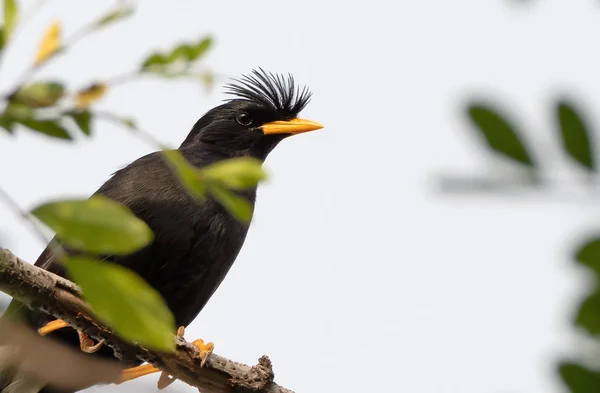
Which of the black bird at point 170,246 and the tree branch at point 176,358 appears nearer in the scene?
the tree branch at point 176,358

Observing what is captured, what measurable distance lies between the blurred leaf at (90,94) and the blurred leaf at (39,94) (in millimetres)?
78

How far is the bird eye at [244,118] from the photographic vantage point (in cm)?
571

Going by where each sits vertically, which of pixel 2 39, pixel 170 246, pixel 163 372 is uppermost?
pixel 170 246

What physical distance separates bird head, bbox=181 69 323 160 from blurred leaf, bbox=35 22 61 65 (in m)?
4.26

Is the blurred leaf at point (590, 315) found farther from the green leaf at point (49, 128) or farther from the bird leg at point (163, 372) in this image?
the bird leg at point (163, 372)

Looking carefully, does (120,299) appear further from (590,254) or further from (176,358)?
(176,358)

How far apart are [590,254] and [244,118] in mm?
5155

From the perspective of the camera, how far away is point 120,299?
81 cm

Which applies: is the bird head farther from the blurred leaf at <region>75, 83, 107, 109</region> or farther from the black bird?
the blurred leaf at <region>75, 83, 107, 109</region>

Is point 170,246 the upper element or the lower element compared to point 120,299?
upper

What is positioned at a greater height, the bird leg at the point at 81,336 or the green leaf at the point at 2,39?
the bird leg at the point at 81,336

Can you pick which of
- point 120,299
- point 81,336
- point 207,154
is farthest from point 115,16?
point 207,154

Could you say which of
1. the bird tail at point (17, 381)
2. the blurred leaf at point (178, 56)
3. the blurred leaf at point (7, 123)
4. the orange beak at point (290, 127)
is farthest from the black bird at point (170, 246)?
the blurred leaf at point (7, 123)

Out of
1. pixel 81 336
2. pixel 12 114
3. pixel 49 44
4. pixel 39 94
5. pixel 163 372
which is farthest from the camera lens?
pixel 81 336
